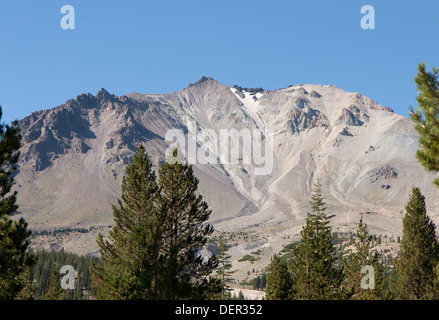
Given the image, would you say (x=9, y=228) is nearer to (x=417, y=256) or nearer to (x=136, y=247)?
(x=136, y=247)

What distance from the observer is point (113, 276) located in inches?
1206

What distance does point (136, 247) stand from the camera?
33750mm

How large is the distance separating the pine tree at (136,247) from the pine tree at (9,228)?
599 cm

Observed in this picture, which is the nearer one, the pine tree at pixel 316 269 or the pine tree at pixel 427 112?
the pine tree at pixel 427 112

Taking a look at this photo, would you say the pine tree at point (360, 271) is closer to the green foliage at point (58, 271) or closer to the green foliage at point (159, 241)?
the green foliage at point (159, 241)

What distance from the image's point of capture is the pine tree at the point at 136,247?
30453 millimetres

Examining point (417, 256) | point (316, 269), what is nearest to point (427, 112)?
point (417, 256)

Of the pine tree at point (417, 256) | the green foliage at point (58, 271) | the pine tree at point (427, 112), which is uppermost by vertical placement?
the pine tree at point (427, 112)

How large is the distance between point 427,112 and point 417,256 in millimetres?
33454

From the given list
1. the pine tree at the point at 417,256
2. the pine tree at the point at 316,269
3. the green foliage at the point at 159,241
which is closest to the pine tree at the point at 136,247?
the green foliage at the point at 159,241

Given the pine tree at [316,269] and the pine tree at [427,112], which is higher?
the pine tree at [427,112]

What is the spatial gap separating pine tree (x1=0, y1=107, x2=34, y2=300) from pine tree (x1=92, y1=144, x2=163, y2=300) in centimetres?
599
